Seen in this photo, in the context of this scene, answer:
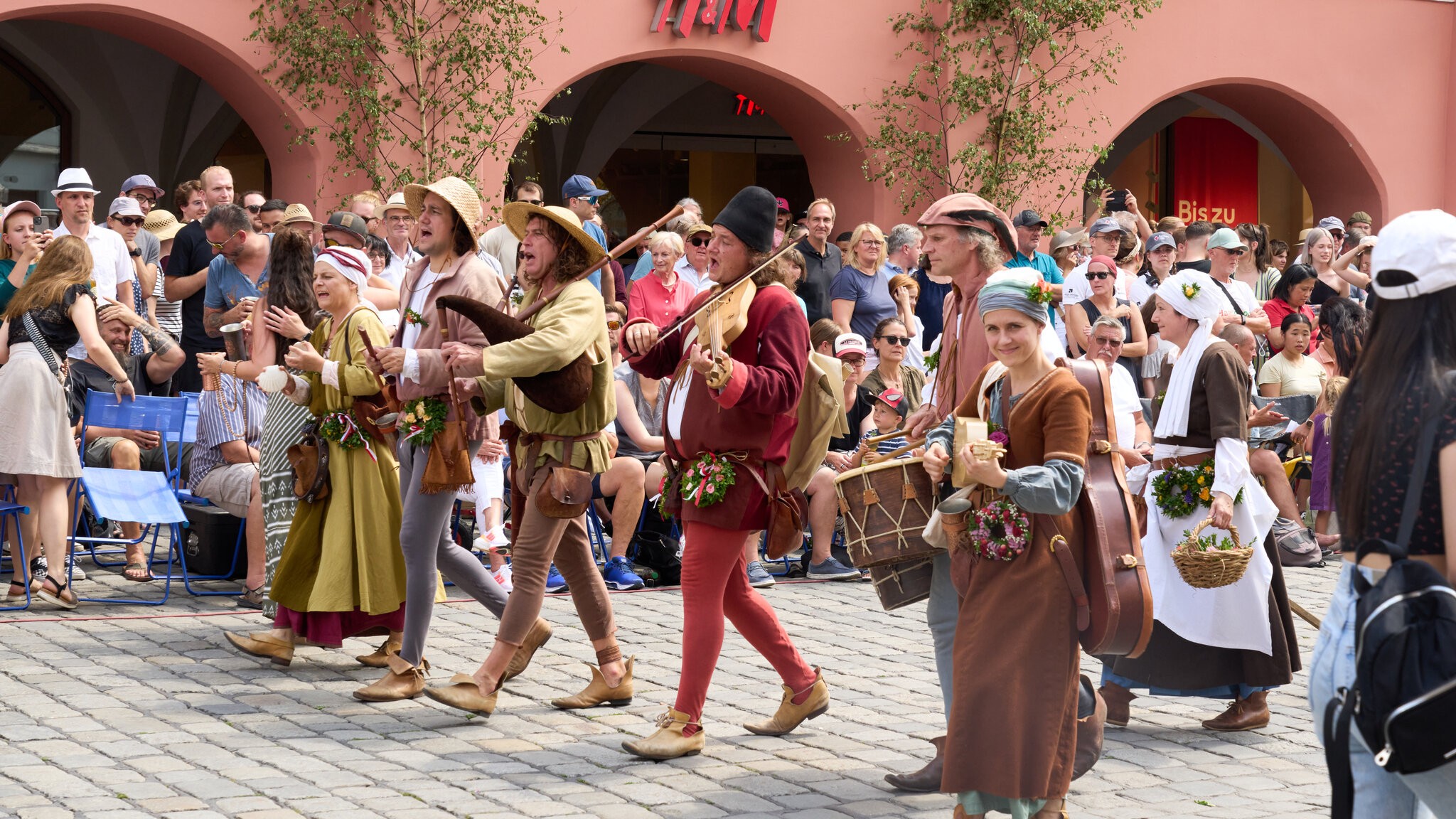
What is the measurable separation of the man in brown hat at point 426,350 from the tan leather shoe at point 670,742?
1040 mm

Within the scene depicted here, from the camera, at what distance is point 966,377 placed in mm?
5309

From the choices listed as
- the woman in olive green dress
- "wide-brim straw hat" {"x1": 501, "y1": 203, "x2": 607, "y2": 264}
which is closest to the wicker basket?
"wide-brim straw hat" {"x1": 501, "y1": 203, "x2": 607, "y2": 264}

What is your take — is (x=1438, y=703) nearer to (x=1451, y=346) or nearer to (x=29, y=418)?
(x=1451, y=346)

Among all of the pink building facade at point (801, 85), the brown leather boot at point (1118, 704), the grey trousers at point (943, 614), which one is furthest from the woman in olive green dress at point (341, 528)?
the pink building facade at point (801, 85)

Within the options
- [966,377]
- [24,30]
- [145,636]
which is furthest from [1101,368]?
[24,30]

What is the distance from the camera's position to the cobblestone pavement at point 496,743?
5.13 m

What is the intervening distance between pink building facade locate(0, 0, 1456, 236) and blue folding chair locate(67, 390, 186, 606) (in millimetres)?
6327

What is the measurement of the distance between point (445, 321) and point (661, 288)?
496cm

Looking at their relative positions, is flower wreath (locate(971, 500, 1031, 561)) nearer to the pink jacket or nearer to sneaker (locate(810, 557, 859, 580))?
the pink jacket

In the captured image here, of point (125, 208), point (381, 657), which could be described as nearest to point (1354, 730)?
point (381, 657)

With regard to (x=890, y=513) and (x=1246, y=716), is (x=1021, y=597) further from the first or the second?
(x=1246, y=716)

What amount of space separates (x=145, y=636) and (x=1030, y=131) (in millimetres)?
12755

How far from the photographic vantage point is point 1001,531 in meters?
4.55

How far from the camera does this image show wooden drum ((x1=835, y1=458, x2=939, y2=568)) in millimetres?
5191
